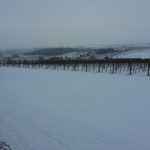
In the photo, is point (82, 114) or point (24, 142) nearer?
point (24, 142)

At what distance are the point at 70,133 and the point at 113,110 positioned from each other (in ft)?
8.45

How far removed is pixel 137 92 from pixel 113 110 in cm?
366

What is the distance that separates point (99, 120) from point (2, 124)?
2707mm

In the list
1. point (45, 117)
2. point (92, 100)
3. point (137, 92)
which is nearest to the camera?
point (45, 117)

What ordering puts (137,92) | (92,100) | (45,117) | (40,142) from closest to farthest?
(40,142) < (45,117) < (92,100) < (137,92)

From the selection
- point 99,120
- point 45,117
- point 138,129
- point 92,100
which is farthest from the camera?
point 92,100

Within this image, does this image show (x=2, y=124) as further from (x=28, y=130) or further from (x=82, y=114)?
(x=82, y=114)

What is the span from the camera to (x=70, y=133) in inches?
333

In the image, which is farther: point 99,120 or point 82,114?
point 82,114

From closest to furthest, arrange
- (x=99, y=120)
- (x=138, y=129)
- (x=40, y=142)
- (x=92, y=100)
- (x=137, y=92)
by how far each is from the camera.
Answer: (x=40, y=142) → (x=138, y=129) → (x=99, y=120) → (x=92, y=100) → (x=137, y=92)

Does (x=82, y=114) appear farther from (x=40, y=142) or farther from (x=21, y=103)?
(x=21, y=103)

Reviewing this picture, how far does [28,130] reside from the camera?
8.95 m

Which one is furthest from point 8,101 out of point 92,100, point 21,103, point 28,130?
point 28,130

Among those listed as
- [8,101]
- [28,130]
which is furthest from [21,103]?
[28,130]
